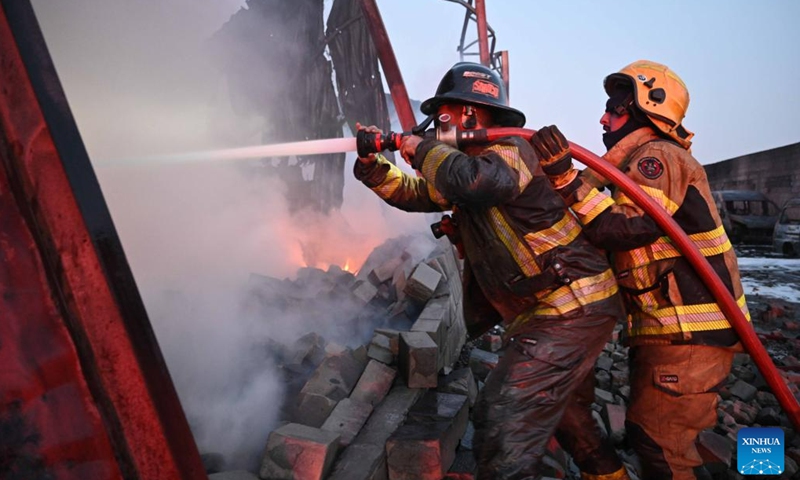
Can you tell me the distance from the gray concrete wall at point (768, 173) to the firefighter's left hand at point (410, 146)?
1883cm

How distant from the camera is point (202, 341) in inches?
137

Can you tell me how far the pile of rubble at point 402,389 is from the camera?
2492 millimetres

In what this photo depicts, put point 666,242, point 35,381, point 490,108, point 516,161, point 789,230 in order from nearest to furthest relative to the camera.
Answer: point 35,381 → point 516,161 → point 666,242 → point 490,108 → point 789,230

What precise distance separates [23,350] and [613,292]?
238cm

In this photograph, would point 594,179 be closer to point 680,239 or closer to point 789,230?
point 680,239

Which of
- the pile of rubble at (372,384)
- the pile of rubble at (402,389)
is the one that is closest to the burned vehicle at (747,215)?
the pile of rubble at (402,389)

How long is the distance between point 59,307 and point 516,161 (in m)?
1.85

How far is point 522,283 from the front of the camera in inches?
88.0

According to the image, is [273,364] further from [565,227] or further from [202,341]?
[565,227]

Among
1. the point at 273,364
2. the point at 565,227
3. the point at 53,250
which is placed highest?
the point at 53,250

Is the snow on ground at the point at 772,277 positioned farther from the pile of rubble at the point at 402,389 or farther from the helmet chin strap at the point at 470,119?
the helmet chin strap at the point at 470,119

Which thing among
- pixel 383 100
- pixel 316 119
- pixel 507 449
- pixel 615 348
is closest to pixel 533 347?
pixel 507 449

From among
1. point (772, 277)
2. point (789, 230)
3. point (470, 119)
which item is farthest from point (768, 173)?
point (470, 119)

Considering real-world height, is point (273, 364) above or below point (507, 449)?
above
